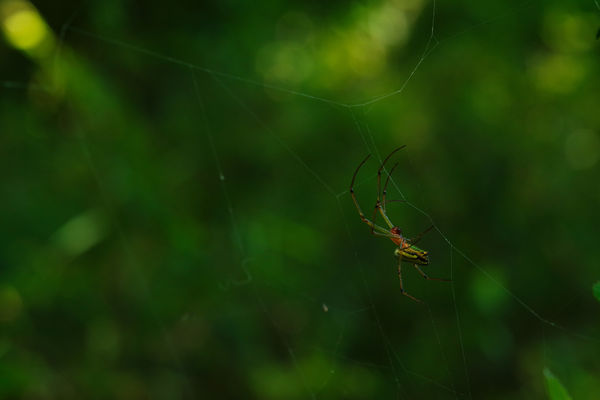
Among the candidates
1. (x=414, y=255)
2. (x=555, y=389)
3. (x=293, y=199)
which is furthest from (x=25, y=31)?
(x=555, y=389)

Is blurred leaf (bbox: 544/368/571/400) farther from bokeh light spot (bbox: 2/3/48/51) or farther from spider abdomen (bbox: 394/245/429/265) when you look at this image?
bokeh light spot (bbox: 2/3/48/51)

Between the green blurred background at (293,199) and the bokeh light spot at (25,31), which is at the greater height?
the bokeh light spot at (25,31)

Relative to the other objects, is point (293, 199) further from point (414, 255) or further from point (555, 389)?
point (555, 389)

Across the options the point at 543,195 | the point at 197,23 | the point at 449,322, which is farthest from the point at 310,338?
the point at 197,23

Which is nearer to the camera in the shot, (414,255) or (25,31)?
(414,255)

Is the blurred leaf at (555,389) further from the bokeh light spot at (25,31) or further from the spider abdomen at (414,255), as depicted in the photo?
the bokeh light spot at (25,31)

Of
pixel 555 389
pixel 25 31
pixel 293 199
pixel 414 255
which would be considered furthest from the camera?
pixel 293 199

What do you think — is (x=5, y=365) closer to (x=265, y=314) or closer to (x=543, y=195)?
(x=265, y=314)

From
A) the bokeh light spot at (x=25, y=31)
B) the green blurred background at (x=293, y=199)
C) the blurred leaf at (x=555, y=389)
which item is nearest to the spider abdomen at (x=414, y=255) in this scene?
the green blurred background at (x=293, y=199)

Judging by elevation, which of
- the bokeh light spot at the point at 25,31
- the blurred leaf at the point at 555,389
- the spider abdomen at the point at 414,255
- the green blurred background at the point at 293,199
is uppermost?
the bokeh light spot at the point at 25,31
